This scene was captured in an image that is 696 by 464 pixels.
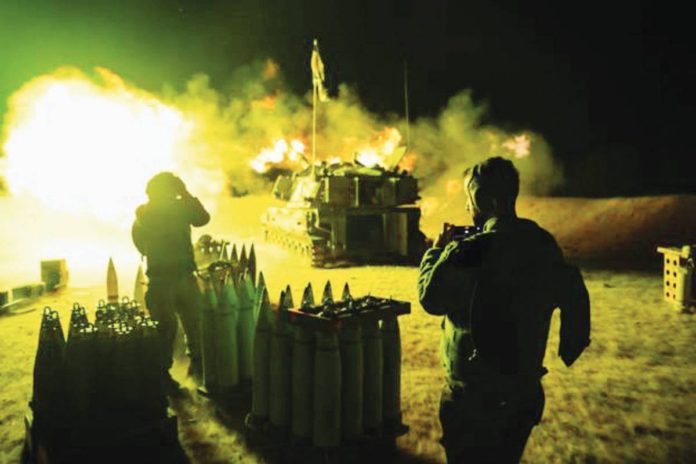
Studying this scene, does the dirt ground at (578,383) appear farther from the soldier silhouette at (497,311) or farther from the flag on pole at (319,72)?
the flag on pole at (319,72)

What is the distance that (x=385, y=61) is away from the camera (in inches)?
1460

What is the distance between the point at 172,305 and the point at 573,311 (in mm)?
4671

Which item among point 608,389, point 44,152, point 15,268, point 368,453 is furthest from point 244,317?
point 44,152

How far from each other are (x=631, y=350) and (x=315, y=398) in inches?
221

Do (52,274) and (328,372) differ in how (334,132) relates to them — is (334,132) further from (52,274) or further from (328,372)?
(328,372)

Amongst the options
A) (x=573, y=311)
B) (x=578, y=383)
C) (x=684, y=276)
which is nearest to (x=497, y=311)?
(x=573, y=311)

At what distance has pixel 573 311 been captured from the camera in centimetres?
293

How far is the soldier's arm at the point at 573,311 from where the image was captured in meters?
2.90

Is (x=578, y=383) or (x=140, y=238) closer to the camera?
(x=140, y=238)

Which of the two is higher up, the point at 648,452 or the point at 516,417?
the point at 516,417

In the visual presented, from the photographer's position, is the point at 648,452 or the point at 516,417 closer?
the point at 516,417

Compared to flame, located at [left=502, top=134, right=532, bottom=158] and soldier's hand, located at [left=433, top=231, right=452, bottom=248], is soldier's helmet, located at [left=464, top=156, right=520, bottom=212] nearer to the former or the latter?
soldier's hand, located at [left=433, top=231, right=452, bottom=248]

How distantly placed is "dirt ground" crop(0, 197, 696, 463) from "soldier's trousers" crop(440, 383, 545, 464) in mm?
1713

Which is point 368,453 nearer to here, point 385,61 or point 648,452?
point 648,452
